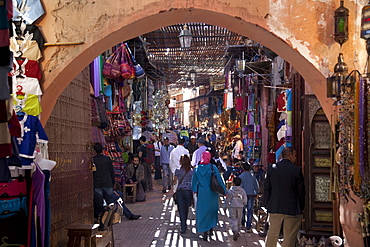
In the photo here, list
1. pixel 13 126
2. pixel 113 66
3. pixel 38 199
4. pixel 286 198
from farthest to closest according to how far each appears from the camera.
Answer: pixel 113 66 → pixel 286 198 → pixel 38 199 → pixel 13 126

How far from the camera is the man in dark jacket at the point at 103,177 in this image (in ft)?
28.4

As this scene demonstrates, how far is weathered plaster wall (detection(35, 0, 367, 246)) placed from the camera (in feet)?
16.4

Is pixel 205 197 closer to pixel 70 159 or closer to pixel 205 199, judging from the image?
pixel 205 199

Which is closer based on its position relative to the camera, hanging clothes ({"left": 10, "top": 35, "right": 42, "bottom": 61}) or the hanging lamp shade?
the hanging lamp shade

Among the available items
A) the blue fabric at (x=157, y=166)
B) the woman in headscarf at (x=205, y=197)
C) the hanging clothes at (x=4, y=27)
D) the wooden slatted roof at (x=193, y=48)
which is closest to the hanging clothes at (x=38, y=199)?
the hanging clothes at (x=4, y=27)

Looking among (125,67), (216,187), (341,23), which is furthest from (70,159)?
(125,67)

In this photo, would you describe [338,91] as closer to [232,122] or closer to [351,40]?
[351,40]

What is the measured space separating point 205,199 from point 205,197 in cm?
4

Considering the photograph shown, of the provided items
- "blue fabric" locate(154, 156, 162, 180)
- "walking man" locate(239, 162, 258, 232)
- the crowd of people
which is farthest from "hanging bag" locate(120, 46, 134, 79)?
"blue fabric" locate(154, 156, 162, 180)

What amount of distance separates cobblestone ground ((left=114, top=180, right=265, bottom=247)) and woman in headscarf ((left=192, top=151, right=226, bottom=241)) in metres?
0.26

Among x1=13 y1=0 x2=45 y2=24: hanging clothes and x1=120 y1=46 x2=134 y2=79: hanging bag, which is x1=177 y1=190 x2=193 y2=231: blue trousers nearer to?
x1=120 y1=46 x2=134 y2=79: hanging bag

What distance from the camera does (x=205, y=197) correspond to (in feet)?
27.7

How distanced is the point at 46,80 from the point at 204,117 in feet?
133

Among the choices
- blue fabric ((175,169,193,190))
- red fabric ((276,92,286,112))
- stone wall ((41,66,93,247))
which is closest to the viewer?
stone wall ((41,66,93,247))
